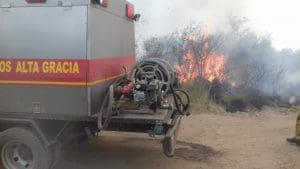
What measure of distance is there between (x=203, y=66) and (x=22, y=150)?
7656 millimetres

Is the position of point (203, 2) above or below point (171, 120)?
above

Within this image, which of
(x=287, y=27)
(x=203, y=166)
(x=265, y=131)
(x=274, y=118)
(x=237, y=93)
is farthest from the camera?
(x=287, y=27)

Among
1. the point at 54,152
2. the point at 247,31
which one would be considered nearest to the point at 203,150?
the point at 54,152

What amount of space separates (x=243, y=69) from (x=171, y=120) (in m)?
7.07

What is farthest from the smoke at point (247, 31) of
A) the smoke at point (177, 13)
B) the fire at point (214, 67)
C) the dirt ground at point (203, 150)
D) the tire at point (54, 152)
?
the tire at point (54, 152)

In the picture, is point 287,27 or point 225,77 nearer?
point 225,77

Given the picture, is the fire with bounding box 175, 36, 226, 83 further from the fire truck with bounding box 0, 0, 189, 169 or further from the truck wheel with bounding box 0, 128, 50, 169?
the truck wheel with bounding box 0, 128, 50, 169

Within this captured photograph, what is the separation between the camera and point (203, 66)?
13242mm

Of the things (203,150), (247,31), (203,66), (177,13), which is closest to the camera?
(203,150)

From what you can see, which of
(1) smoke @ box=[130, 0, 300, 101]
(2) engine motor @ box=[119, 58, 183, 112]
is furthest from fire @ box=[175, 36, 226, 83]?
(2) engine motor @ box=[119, 58, 183, 112]

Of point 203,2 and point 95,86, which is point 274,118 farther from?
point 95,86

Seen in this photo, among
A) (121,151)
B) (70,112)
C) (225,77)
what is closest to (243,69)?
(225,77)

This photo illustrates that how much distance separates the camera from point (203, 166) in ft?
23.9

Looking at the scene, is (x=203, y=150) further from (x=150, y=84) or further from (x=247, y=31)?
(x=247, y=31)
